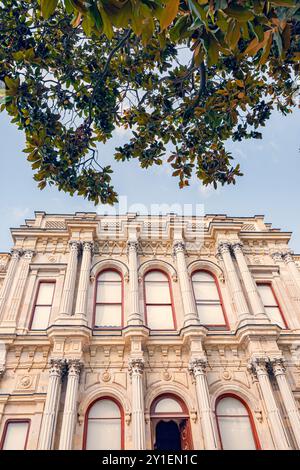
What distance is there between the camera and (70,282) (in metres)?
12.0

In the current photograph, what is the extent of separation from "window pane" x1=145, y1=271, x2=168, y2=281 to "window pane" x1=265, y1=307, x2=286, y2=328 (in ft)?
13.1

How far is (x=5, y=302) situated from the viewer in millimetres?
11570

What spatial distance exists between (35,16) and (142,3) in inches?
167

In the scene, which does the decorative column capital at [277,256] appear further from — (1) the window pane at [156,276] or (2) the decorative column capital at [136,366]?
(2) the decorative column capital at [136,366]

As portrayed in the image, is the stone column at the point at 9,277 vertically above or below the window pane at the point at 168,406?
above

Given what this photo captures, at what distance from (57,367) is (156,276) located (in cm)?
514

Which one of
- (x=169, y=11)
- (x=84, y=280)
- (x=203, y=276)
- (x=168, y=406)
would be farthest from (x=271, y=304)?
(x=169, y=11)

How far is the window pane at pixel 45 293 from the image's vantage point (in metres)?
12.1

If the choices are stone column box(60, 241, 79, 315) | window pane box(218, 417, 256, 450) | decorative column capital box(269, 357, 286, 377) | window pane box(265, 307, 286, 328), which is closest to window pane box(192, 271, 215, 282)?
window pane box(265, 307, 286, 328)

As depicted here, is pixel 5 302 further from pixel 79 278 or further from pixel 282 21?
pixel 282 21

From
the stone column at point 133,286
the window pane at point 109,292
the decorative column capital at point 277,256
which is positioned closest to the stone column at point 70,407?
the stone column at point 133,286

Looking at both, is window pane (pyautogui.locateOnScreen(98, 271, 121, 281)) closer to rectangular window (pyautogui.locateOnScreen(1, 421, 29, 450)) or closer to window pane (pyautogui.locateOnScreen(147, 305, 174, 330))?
window pane (pyautogui.locateOnScreen(147, 305, 174, 330))

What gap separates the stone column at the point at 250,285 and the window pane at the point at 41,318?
7113 mm

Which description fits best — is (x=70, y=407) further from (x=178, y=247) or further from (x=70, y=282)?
(x=178, y=247)
